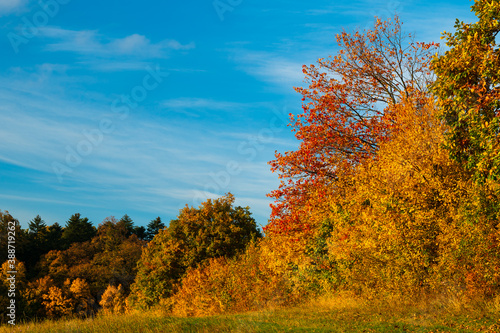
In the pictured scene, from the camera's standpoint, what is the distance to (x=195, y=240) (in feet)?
118

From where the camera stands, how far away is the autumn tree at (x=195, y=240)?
35.4 metres

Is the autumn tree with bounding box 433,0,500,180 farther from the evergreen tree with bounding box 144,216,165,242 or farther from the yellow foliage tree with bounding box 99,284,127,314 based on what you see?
the evergreen tree with bounding box 144,216,165,242

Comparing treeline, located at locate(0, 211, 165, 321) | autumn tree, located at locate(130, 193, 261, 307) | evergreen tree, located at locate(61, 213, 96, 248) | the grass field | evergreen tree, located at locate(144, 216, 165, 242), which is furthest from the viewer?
evergreen tree, located at locate(144, 216, 165, 242)

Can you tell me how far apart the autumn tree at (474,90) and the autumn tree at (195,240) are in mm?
22648

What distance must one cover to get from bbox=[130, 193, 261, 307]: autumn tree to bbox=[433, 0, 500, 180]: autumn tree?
74.3 feet


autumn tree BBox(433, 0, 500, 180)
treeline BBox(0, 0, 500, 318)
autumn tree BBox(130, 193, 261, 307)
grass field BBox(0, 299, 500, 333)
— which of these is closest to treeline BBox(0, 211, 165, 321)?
autumn tree BBox(130, 193, 261, 307)

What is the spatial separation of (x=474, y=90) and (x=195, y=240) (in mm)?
26785

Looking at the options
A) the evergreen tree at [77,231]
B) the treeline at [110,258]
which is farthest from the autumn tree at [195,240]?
the evergreen tree at [77,231]

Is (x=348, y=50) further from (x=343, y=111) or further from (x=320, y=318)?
(x=320, y=318)

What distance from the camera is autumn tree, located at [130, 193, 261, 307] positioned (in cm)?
3538

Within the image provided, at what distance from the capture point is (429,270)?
16266mm

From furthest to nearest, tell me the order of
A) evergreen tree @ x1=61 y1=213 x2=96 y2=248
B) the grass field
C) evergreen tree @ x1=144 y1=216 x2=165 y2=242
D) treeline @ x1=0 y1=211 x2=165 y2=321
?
evergreen tree @ x1=144 y1=216 x2=165 y2=242
evergreen tree @ x1=61 y1=213 x2=96 y2=248
treeline @ x1=0 y1=211 x2=165 y2=321
the grass field

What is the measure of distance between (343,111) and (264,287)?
1202 cm

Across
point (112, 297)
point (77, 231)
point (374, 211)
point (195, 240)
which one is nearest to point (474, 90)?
point (374, 211)
